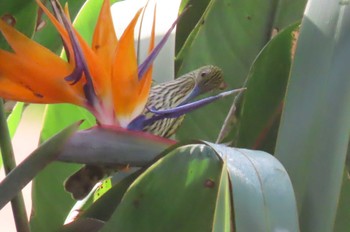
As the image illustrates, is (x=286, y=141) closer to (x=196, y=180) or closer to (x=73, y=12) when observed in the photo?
(x=196, y=180)

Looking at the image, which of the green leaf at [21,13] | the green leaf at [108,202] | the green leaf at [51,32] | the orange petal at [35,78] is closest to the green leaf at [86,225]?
Result: the green leaf at [108,202]

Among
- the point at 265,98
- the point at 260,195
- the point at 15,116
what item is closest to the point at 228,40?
the point at 265,98

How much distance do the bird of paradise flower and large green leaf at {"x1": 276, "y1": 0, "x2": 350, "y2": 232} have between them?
0.22 feet

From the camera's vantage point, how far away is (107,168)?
67 cm

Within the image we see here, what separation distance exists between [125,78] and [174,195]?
0.36 feet

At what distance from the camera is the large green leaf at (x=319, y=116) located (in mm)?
666

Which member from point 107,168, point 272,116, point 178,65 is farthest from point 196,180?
point 178,65

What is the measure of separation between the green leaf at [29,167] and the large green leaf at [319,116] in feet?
0.69

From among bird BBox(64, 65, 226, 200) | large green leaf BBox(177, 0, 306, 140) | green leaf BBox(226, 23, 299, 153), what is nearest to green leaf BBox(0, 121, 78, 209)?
bird BBox(64, 65, 226, 200)

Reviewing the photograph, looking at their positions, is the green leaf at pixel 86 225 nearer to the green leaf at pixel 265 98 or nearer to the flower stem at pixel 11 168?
the flower stem at pixel 11 168

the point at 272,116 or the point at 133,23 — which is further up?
the point at 133,23

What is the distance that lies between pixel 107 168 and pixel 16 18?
0.79 ft

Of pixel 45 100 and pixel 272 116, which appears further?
pixel 272 116

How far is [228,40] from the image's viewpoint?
1.02 metres
